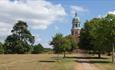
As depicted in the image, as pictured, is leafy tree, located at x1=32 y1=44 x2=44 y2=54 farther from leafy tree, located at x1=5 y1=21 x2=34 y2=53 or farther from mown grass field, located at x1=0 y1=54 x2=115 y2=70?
mown grass field, located at x1=0 y1=54 x2=115 y2=70

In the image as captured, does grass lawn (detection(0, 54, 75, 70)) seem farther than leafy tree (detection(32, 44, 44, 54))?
No

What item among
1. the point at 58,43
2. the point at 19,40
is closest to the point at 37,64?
the point at 58,43

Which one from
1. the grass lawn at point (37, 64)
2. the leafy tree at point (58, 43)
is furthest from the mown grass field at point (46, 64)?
the leafy tree at point (58, 43)

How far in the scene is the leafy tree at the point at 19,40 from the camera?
476 feet

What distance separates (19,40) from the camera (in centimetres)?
15012

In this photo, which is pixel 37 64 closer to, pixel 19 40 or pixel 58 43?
pixel 58 43

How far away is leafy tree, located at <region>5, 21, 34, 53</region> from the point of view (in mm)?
145125

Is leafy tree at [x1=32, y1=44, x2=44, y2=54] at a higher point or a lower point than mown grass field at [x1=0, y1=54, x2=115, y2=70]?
higher

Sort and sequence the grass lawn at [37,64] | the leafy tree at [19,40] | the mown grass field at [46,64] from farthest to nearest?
the leafy tree at [19,40] → the mown grass field at [46,64] → the grass lawn at [37,64]

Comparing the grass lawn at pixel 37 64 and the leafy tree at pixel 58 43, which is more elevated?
the leafy tree at pixel 58 43

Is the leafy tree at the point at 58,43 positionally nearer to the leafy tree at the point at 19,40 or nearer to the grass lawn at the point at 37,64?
the grass lawn at the point at 37,64

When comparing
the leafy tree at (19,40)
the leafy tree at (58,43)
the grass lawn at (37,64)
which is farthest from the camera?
the leafy tree at (19,40)

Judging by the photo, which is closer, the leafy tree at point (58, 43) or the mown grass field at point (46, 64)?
the mown grass field at point (46, 64)

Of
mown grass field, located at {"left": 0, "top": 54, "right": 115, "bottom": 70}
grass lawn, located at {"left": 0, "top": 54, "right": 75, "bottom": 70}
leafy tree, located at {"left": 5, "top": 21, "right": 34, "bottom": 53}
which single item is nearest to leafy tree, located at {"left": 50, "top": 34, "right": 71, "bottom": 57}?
grass lawn, located at {"left": 0, "top": 54, "right": 75, "bottom": 70}
